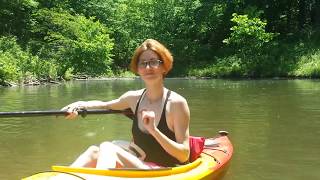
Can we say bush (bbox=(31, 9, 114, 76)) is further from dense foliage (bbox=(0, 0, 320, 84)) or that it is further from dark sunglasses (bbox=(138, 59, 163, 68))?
dark sunglasses (bbox=(138, 59, 163, 68))

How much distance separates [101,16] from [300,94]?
70.6 ft

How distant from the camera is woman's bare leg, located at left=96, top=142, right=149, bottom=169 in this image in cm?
370

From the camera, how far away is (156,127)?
3.88 meters

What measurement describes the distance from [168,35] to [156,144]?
31269mm

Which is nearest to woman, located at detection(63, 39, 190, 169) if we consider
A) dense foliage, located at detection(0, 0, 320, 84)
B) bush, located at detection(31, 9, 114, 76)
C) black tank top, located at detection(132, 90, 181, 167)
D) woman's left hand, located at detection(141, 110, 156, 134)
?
black tank top, located at detection(132, 90, 181, 167)

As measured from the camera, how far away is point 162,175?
3846mm

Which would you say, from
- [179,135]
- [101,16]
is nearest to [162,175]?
[179,135]

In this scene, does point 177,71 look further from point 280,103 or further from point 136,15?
point 280,103

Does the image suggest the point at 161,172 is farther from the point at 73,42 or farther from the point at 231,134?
the point at 73,42

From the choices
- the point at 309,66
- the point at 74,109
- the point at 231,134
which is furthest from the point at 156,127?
the point at 309,66

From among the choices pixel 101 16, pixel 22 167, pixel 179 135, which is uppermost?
pixel 101 16

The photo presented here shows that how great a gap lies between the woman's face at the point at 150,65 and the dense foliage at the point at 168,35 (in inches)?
763

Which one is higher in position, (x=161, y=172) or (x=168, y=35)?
(x=168, y=35)

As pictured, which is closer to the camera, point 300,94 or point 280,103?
point 280,103
